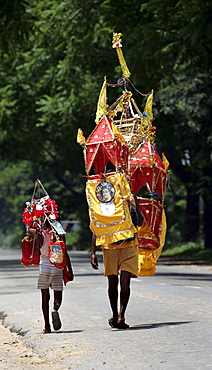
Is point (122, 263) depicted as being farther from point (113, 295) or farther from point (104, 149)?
point (104, 149)

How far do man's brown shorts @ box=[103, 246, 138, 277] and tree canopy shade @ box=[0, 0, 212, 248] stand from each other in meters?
10.0

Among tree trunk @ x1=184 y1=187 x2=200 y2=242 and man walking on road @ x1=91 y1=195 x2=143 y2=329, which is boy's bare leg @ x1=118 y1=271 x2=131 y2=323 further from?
tree trunk @ x1=184 y1=187 x2=200 y2=242

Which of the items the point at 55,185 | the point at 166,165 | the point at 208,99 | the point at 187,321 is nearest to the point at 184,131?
the point at 208,99

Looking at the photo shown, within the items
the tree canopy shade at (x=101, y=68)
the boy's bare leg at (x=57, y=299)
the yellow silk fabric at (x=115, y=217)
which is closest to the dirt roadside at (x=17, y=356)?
the boy's bare leg at (x=57, y=299)

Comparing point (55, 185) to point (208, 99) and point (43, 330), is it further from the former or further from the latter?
point (43, 330)

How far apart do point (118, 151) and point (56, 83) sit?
22155 millimetres

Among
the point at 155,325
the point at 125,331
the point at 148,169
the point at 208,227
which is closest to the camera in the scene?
the point at 125,331

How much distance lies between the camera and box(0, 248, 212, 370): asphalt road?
734cm

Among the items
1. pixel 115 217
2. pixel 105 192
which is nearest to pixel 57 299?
pixel 115 217

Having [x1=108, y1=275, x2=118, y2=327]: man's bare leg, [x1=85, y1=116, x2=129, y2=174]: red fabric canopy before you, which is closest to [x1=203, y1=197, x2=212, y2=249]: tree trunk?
[x1=85, y1=116, x2=129, y2=174]: red fabric canopy

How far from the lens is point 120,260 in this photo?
941 centimetres

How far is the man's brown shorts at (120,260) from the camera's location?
30.8 feet

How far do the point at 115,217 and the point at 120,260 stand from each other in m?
0.50

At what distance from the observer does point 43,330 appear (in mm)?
9766
